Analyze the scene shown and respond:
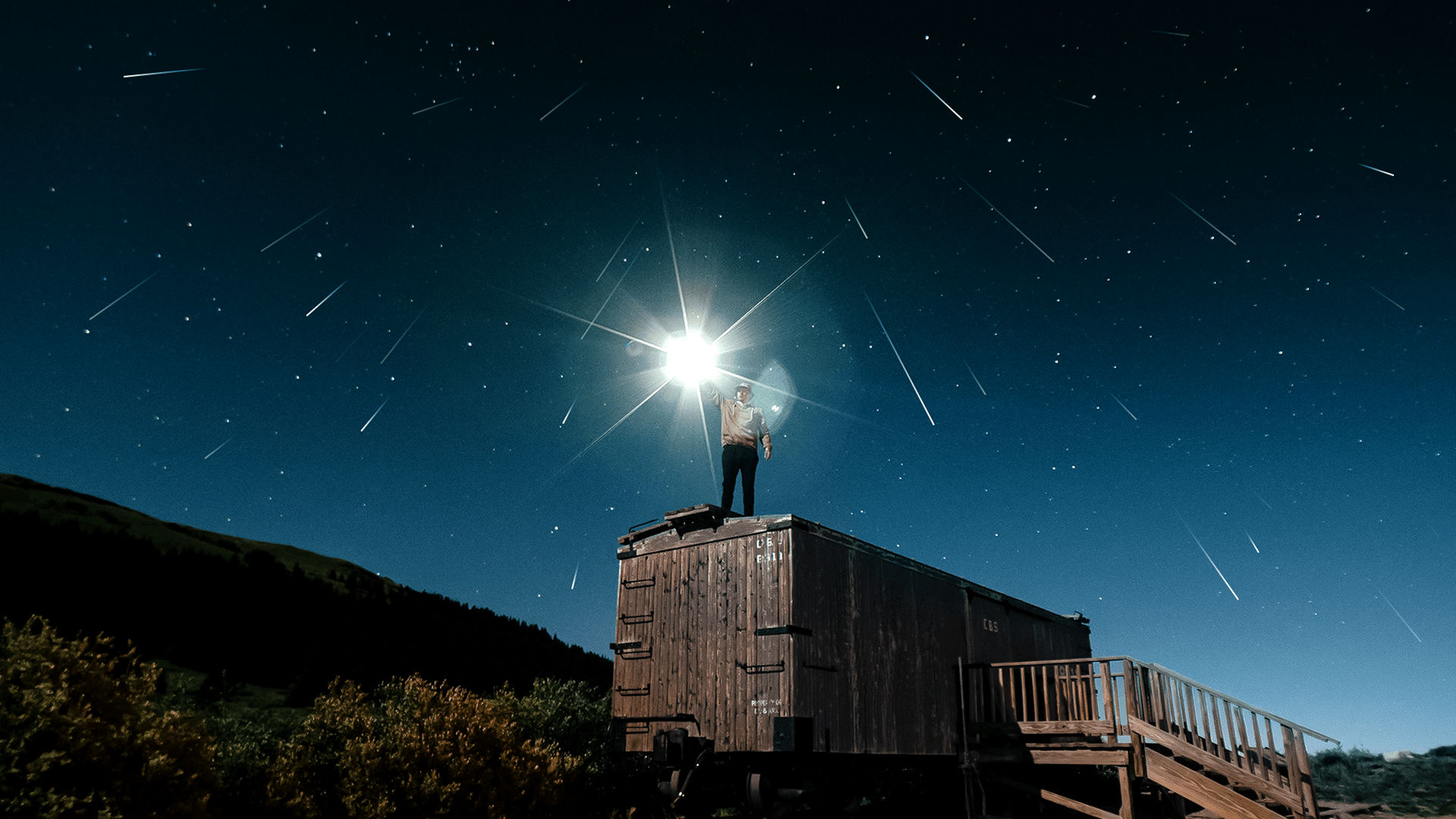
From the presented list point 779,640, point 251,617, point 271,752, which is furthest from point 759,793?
point 251,617

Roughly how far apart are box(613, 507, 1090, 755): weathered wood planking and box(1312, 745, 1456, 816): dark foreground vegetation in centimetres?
3156

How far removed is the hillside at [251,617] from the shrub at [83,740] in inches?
886

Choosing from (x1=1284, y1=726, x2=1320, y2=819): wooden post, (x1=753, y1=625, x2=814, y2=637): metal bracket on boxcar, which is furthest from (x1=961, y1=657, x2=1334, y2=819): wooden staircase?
(x1=753, y1=625, x2=814, y2=637): metal bracket on boxcar

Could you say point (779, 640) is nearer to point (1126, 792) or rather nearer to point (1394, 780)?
point (1126, 792)

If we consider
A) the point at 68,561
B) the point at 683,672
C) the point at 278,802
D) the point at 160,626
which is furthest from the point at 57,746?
the point at 68,561

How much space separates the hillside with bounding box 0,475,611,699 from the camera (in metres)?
33.5

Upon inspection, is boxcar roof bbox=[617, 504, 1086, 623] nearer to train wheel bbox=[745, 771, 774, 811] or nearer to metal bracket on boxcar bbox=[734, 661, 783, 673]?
metal bracket on boxcar bbox=[734, 661, 783, 673]

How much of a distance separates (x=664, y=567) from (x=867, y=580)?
3680 millimetres

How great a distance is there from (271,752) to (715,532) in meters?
10.1

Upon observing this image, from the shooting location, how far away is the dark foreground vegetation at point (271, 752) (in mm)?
10281

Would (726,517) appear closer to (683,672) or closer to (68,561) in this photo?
(683,672)

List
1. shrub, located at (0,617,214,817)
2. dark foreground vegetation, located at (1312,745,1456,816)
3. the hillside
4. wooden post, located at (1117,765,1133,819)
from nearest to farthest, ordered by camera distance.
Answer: shrub, located at (0,617,214,817)
wooden post, located at (1117,765,1133,819)
the hillside
dark foreground vegetation, located at (1312,745,1456,816)

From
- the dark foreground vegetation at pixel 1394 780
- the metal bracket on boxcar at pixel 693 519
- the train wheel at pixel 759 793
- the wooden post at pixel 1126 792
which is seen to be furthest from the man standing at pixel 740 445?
the dark foreground vegetation at pixel 1394 780

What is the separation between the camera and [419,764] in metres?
14.3
